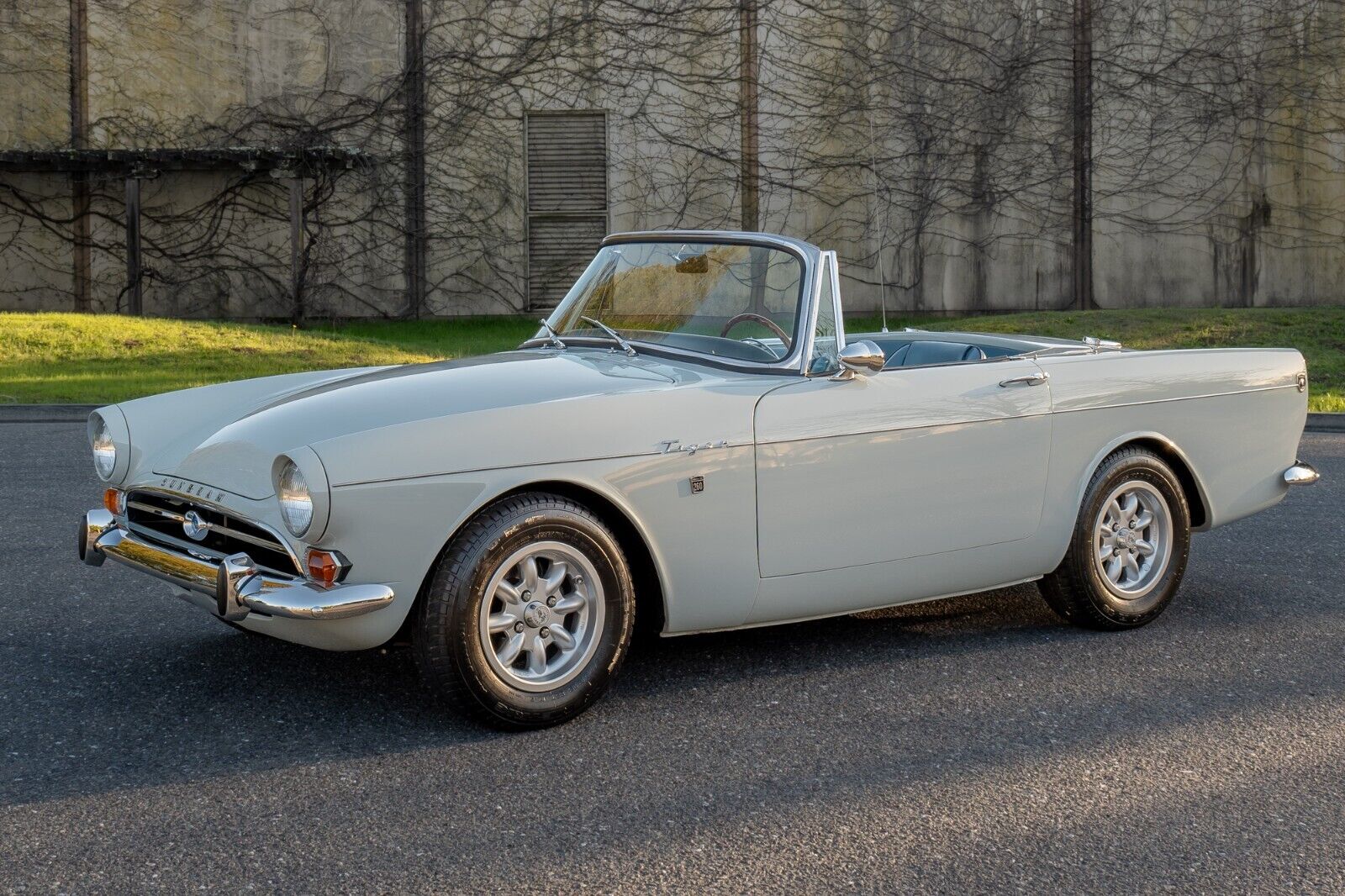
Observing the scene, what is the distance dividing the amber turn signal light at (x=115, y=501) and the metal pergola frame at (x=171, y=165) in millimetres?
14969

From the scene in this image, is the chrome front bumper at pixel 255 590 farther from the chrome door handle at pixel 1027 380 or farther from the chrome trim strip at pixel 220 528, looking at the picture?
the chrome door handle at pixel 1027 380

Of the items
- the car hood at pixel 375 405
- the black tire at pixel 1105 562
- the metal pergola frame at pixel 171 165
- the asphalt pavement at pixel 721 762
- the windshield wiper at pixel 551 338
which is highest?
the metal pergola frame at pixel 171 165

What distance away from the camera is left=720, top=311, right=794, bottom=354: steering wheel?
15.0ft

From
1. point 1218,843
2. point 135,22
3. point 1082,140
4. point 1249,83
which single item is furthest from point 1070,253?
point 1218,843

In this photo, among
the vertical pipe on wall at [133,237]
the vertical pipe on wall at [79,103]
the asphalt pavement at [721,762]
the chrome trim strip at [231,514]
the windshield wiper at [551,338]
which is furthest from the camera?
the vertical pipe on wall at [79,103]

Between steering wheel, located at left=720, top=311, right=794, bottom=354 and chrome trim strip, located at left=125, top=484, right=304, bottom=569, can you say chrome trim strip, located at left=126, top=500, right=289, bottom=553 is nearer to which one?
chrome trim strip, located at left=125, top=484, right=304, bottom=569

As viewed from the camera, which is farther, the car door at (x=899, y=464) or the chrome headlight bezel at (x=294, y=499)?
the car door at (x=899, y=464)

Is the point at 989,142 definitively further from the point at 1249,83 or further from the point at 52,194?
the point at 52,194

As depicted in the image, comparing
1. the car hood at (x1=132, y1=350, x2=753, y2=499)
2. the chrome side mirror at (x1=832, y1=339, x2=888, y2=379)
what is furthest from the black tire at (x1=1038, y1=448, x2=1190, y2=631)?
the car hood at (x1=132, y1=350, x2=753, y2=499)

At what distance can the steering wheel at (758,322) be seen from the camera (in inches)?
179

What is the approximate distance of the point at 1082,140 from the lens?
20.1m

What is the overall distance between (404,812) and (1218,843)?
1.79 m

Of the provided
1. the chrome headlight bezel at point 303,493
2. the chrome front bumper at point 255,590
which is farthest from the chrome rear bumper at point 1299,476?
the chrome headlight bezel at point 303,493

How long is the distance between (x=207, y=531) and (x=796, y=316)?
1896mm
